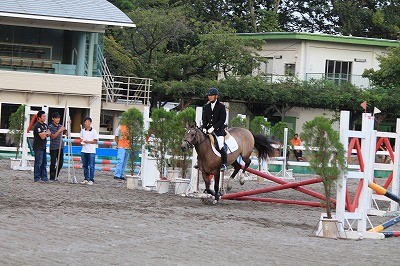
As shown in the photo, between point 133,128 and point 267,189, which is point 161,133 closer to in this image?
point 133,128

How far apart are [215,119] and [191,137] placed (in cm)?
71

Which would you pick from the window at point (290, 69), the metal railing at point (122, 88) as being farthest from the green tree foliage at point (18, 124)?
the window at point (290, 69)

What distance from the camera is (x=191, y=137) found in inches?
778

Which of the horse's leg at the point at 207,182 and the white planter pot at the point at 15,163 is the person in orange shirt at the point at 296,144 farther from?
the horse's leg at the point at 207,182

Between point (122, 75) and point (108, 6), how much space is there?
6.11 metres

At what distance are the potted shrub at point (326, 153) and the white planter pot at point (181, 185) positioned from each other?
6783 millimetres

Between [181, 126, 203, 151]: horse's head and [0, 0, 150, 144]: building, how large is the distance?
2332cm

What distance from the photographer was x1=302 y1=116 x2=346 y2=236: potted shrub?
1505cm

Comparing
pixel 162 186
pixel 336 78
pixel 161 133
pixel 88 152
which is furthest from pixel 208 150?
pixel 336 78

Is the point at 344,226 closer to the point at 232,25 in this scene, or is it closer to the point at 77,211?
the point at 77,211

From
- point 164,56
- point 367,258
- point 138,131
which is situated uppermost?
point 164,56

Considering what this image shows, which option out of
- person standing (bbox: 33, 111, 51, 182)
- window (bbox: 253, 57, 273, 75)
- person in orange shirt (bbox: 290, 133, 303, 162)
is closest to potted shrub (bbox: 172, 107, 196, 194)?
person standing (bbox: 33, 111, 51, 182)

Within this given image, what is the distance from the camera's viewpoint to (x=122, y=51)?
53.6 m

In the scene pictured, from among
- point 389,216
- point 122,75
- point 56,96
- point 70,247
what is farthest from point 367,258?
point 122,75
